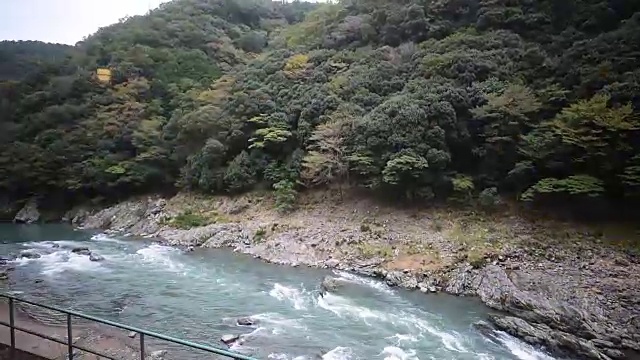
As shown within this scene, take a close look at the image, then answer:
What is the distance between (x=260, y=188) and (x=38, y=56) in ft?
90.9

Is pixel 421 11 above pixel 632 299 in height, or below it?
above

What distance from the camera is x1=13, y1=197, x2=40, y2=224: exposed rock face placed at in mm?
31641

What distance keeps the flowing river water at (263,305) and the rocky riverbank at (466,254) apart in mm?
874

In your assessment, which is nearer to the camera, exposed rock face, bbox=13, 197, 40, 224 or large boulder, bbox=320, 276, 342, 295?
large boulder, bbox=320, 276, 342, 295

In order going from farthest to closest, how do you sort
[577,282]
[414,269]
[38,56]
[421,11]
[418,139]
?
[38,56] < [421,11] < [418,139] < [414,269] < [577,282]

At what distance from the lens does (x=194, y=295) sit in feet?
49.1

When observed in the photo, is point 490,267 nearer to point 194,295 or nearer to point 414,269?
point 414,269

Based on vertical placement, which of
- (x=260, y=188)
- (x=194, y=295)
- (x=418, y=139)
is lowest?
(x=194, y=295)

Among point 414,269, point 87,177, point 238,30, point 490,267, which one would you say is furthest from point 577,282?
point 238,30

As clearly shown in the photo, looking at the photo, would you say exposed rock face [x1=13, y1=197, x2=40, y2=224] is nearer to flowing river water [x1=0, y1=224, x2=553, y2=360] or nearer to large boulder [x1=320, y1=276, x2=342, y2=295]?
flowing river water [x1=0, y1=224, x2=553, y2=360]

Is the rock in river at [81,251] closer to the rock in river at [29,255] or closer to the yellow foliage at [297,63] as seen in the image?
the rock in river at [29,255]

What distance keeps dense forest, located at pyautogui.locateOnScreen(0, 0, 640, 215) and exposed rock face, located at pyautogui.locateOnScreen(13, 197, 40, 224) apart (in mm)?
1218

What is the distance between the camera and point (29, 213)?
32188mm

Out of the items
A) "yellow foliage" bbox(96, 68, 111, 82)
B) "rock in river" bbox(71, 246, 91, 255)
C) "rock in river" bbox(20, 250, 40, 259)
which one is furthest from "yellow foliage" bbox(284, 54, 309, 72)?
"rock in river" bbox(20, 250, 40, 259)
